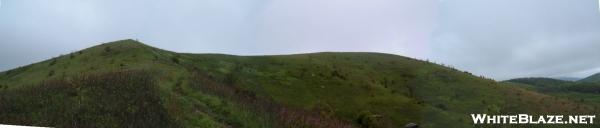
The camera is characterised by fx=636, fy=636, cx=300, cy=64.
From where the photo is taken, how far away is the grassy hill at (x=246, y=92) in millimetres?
18984

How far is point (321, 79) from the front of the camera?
1911 inches

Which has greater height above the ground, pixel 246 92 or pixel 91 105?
pixel 91 105

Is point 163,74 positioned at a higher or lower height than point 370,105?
higher

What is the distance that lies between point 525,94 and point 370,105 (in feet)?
48.0

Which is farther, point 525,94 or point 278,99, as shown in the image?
point 525,94

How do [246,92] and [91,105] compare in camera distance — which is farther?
[246,92]

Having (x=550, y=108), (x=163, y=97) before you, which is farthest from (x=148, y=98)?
(x=550, y=108)

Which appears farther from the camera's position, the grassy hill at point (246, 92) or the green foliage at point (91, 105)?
the grassy hill at point (246, 92)

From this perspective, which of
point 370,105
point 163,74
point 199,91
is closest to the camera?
point 199,91

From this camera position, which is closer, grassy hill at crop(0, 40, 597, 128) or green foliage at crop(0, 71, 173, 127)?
green foliage at crop(0, 71, 173, 127)

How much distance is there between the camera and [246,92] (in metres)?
35.2

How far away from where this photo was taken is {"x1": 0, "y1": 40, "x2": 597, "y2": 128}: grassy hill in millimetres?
A: 18984

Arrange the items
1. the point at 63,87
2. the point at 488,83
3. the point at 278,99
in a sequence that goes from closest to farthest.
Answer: the point at 63,87 < the point at 278,99 < the point at 488,83

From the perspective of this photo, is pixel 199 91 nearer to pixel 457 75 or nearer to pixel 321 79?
pixel 321 79
